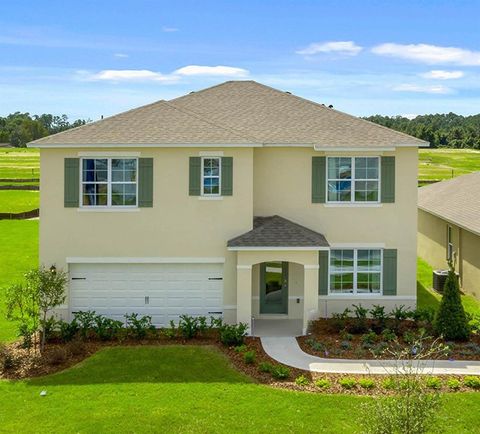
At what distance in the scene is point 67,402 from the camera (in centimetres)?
1198

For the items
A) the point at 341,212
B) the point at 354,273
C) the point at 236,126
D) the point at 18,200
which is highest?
the point at 236,126

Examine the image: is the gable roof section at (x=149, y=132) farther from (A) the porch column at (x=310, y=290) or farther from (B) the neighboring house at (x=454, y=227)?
(B) the neighboring house at (x=454, y=227)

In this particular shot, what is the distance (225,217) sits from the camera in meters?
17.5

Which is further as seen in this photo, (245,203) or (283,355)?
(245,203)

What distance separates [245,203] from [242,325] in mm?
3801

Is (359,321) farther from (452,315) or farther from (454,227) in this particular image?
(454,227)

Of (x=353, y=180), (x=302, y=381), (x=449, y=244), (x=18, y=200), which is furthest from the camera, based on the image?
(x=18, y=200)

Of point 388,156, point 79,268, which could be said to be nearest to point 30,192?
point 79,268

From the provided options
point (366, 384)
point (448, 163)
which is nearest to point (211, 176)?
point (366, 384)

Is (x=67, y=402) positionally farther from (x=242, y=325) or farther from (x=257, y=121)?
(x=257, y=121)

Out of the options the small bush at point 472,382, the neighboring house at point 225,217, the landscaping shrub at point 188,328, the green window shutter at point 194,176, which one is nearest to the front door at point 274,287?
the neighboring house at point 225,217

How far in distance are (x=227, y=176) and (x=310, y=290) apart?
4311 millimetres

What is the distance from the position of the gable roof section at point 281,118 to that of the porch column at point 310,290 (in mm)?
3973

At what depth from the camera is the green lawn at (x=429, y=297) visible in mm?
20142
